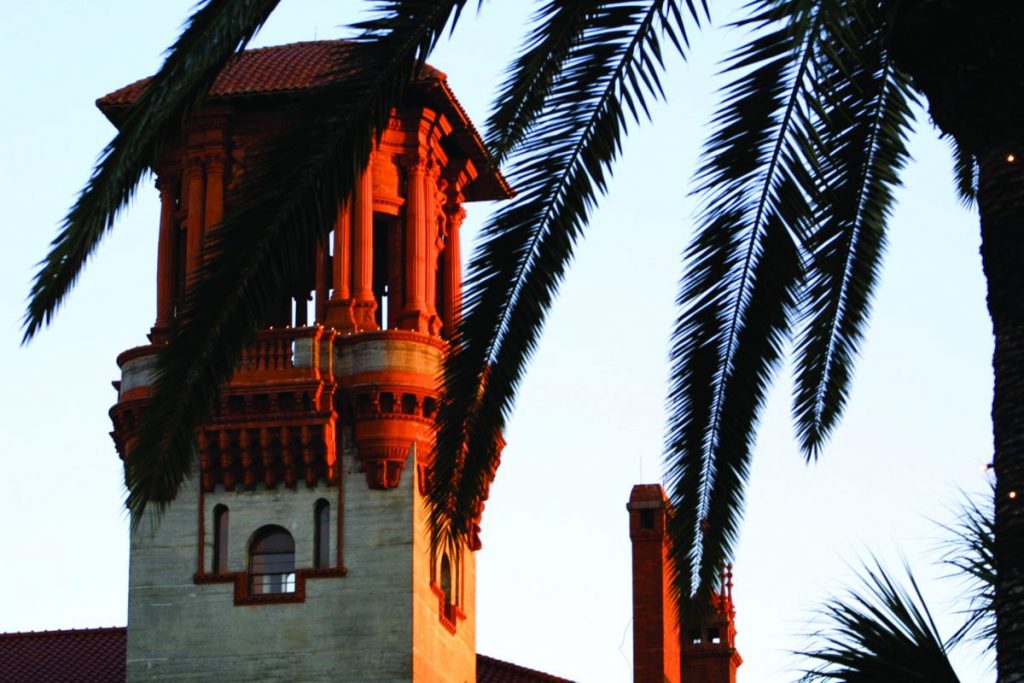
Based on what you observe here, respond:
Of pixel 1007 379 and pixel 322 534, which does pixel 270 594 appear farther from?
pixel 1007 379

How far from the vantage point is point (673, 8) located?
16.2 metres

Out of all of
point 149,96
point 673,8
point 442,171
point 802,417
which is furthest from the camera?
point 442,171

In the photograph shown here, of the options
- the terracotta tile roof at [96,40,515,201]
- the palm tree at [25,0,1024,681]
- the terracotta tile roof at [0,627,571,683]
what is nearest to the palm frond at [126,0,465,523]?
the palm tree at [25,0,1024,681]

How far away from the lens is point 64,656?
50.6 meters

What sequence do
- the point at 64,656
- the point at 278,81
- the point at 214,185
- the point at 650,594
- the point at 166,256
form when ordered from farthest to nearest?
1. the point at 64,656
2. the point at 650,594
3. the point at 166,256
4. the point at 214,185
5. the point at 278,81

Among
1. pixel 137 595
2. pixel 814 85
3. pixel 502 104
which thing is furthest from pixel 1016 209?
pixel 137 595

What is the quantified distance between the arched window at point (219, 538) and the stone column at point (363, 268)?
3.86 meters

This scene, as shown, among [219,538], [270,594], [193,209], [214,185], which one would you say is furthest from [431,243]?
[270,594]

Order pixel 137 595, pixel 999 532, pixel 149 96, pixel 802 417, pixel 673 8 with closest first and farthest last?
1. pixel 999 532
2. pixel 149 96
3. pixel 673 8
4. pixel 802 417
5. pixel 137 595

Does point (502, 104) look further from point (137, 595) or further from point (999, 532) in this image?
point (137, 595)

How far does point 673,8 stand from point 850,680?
14.4 feet

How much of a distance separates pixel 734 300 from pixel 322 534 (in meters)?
25.9

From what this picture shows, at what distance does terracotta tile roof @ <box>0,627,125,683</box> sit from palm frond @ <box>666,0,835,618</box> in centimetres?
3274

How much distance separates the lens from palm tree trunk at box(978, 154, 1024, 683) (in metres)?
14.1
